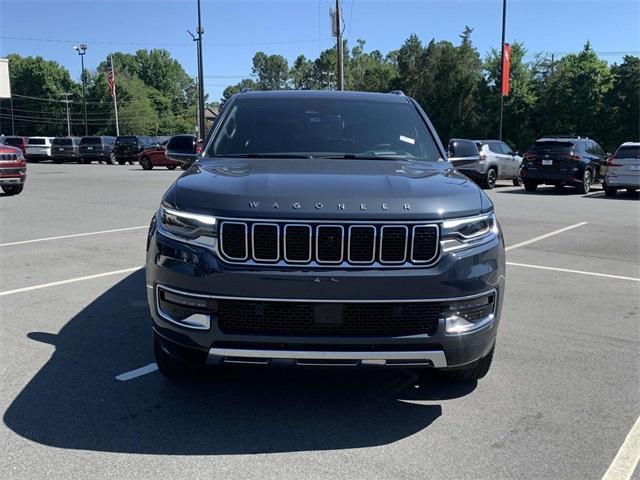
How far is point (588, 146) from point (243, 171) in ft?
62.9

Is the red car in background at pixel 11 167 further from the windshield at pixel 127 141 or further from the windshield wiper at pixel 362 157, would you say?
the windshield at pixel 127 141

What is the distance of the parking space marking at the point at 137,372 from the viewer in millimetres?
4262

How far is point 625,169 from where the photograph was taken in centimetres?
1880

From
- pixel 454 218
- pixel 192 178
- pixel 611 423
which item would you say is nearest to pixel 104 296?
pixel 192 178

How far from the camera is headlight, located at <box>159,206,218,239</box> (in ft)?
10.9

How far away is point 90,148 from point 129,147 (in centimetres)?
374

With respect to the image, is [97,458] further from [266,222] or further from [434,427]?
[434,427]

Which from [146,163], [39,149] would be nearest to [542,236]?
[146,163]

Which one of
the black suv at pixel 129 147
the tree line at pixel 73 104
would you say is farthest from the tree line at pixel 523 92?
the tree line at pixel 73 104

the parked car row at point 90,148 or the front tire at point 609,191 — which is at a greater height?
the parked car row at point 90,148

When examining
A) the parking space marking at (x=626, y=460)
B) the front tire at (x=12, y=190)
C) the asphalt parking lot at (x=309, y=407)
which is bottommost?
the parking space marking at (x=626, y=460)

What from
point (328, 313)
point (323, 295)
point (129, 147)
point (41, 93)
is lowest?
point (328, 313)

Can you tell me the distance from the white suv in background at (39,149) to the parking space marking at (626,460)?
49.1 meters

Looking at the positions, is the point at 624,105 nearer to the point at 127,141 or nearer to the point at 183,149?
the point at 127,141
